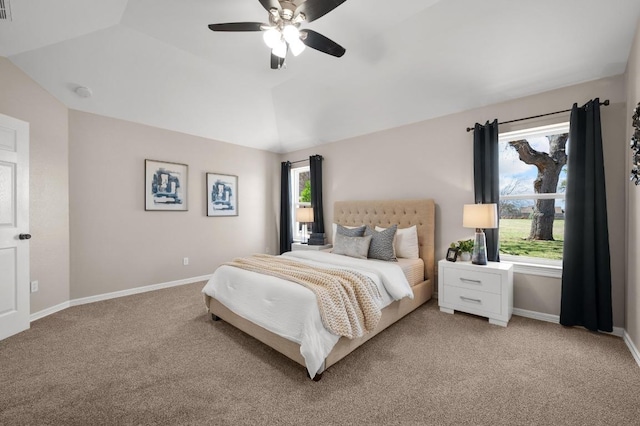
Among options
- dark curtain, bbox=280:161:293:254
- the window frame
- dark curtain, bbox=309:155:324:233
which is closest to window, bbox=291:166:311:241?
the window frame

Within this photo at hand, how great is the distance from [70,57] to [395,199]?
14.2 feet

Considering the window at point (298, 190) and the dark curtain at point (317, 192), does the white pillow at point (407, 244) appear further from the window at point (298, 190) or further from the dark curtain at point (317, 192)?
the window at point (298, 190)

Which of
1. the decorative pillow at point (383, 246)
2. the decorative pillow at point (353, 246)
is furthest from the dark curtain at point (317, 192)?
the decorative pillow at point (383, 246)

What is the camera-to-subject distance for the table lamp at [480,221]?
299cm

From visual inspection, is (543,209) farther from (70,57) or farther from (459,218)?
(70,57)

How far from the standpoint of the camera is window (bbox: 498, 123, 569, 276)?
10.3 ft

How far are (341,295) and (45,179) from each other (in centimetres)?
366

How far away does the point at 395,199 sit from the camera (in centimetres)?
421

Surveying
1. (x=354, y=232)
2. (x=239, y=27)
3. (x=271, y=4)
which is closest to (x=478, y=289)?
(x=354, y=232)

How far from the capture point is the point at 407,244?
3.67 meters

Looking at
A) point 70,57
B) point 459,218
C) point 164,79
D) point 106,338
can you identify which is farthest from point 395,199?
point 70,57

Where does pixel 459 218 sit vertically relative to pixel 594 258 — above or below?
above

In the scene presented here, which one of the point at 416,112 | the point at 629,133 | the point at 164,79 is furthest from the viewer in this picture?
the point at 416,112

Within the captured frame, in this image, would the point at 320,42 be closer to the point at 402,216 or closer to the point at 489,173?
the point at 489,173
